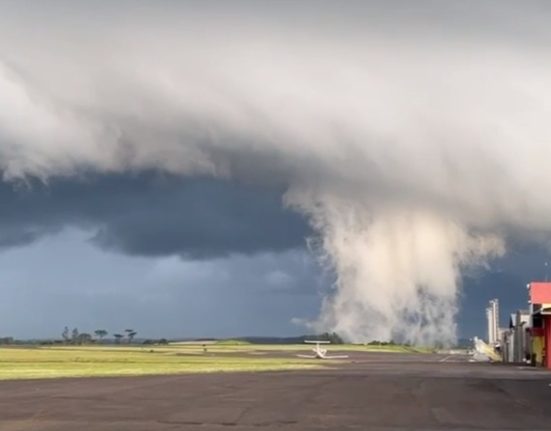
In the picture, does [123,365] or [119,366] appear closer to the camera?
[119,366]

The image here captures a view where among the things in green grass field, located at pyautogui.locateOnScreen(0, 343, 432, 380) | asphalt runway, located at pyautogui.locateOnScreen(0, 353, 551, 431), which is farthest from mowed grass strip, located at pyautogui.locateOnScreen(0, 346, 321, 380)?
asphalt runway, located at pyautogui.locateOnScreen(0, 353, 551, 431)

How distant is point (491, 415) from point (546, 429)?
4.11 meters

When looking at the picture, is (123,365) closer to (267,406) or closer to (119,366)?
(119,366)

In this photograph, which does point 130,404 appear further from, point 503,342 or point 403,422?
point 503,342

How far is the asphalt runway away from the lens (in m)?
24.9

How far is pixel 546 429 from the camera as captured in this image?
24406 millimetres

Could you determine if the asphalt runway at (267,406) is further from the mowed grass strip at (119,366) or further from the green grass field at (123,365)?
the green grass field at (123,365)

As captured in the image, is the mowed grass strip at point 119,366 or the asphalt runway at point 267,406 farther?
the mowed grass strip at point 119,366

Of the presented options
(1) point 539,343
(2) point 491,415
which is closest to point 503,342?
(1) point 539,343

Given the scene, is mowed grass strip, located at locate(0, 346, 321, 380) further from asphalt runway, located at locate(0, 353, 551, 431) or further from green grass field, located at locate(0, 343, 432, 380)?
asphalt runway, located at locate(0, 353, 551, 431)

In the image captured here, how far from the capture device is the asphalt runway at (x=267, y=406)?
81.7 ft

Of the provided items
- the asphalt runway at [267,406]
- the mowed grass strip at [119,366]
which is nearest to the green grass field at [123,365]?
the mowed grass strip at [119,366]

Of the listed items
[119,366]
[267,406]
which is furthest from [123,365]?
[267,406]

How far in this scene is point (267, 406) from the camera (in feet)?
102
